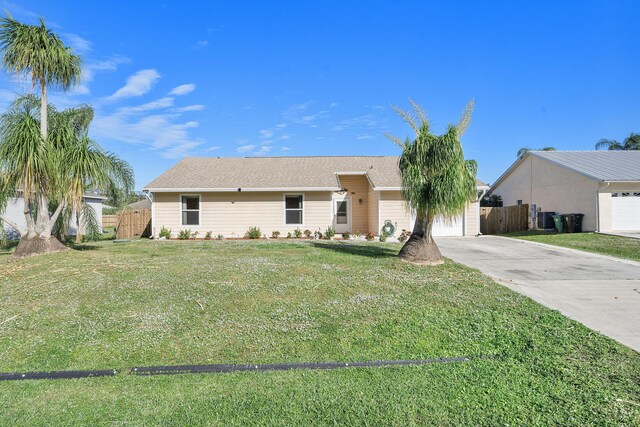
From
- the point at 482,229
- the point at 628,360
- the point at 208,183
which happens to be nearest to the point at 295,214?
the point at 208,183

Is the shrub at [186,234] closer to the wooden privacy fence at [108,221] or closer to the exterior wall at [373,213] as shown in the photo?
the exterior wall at [373,213]

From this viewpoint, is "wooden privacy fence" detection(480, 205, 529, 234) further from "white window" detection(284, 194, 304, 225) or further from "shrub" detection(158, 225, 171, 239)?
"shrub" detection(158, 225, 171, 239)

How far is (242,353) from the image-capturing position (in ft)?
14.4

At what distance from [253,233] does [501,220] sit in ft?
49.5

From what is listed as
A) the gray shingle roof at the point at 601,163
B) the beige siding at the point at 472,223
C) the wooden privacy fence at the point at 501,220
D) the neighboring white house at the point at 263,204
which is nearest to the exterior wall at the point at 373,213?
the neighboring white house at the point at 263,204

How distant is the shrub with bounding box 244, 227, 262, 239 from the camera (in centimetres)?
1720

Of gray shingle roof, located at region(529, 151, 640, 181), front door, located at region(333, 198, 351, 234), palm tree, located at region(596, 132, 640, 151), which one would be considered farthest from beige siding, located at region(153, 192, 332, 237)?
palm tree, located at region(596, 132, 640, 151)

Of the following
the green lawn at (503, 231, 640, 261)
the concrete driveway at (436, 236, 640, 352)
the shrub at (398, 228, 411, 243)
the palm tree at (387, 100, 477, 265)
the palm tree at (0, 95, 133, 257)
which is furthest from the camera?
the shrub at (398, 228, 411, 243)

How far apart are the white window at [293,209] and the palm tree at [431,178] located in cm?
868

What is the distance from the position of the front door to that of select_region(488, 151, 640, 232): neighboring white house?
12.2 metres

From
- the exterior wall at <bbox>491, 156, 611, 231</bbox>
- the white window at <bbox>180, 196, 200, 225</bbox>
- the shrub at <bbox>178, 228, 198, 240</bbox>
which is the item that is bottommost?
the shrub at <bbox>178, 228, 198, 240</bbox>

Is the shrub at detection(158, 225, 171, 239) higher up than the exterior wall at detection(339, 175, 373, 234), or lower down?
lower down

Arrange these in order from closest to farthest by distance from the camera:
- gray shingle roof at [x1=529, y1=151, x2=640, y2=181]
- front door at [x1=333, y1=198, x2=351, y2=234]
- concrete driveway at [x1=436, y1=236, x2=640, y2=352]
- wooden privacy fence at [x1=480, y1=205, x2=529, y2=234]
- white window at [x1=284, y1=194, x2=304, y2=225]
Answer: concrete driveway at [x1=436, y1=236, x2=640, y2=352], white window at [x1=284, y1=194, x2=304, y2=225], gray shingle roof at [x1=529, y1=151, x2=640, y2=181], front door at [x1=333, y1=198, x2=351, y2=234], wooden privacy fence at [x1=480, y1=205, x2=529, y2=234]

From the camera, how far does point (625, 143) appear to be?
34156mm
